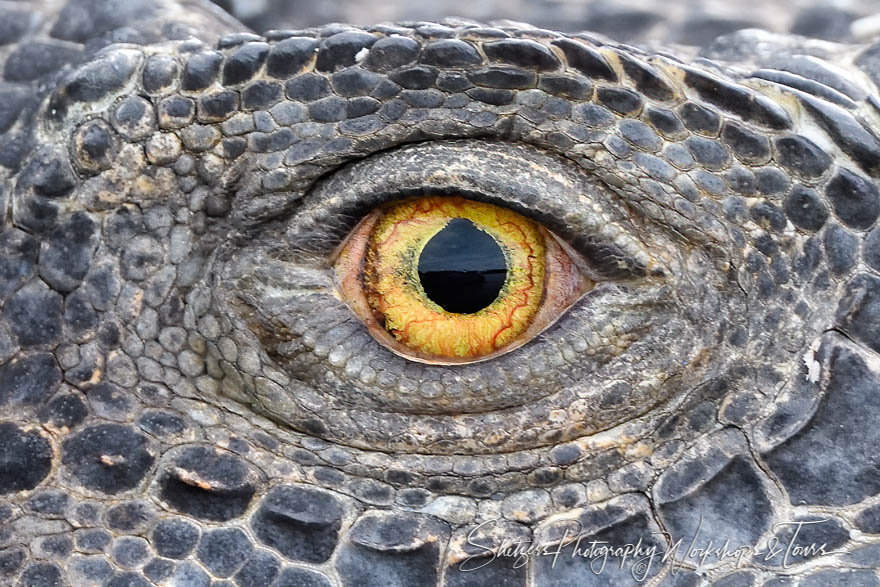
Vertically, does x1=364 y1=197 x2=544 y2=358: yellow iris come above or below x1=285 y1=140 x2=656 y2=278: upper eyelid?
below

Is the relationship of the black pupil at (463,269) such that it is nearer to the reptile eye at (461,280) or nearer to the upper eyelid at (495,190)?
the reptile eye at (461,280)

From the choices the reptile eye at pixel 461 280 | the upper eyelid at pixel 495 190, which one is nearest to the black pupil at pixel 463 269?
the reptile eye at pixel 461 280

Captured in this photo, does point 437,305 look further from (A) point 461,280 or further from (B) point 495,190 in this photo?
(B) point 495,190

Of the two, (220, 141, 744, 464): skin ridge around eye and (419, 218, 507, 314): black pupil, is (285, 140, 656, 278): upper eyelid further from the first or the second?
(419, 218, 507, 314): black pupil

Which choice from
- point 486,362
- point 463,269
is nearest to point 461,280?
point 463,269

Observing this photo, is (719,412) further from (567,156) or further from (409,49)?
(409,49)

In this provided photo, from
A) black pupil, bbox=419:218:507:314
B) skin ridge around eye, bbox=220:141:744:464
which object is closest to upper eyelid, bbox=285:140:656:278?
skin ridge around eye, bbox=220:141:744:464
